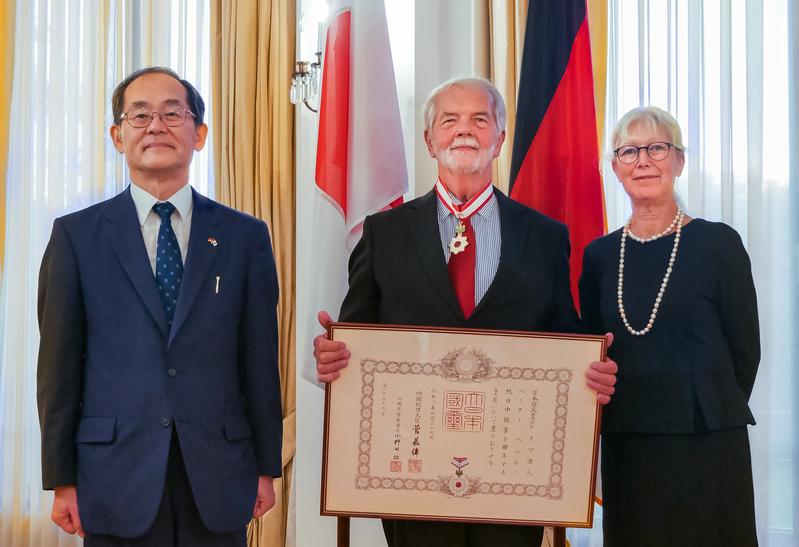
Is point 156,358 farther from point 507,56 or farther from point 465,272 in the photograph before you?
→ point 507,56

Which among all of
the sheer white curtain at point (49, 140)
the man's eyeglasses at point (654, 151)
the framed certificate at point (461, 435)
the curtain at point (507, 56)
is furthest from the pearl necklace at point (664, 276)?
the sheer white curtain at point (49, 140)

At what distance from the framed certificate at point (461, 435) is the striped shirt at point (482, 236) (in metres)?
0.24

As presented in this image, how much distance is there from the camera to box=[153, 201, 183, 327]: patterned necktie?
6.95 ft

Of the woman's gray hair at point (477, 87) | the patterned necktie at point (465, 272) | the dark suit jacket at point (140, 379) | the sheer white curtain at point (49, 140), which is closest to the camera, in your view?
the dark suit jacket at point (140, 379)

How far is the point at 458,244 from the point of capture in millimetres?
2234

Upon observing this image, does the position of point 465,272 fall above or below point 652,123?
below

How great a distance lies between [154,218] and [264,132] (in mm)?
2068

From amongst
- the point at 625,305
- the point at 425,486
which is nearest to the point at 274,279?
the point at 425,486

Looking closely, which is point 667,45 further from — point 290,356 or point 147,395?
point 147,395

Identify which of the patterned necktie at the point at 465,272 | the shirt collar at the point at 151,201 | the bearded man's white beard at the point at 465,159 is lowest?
the patterned necktie at the point at 465,272

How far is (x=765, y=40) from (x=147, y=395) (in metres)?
3.05

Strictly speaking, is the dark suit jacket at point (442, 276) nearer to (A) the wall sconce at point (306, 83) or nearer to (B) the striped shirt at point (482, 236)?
(B) the striped shirt at point (482, 236)

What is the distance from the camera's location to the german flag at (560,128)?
284 centimetres

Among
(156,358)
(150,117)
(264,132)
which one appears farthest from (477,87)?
(264,132)
